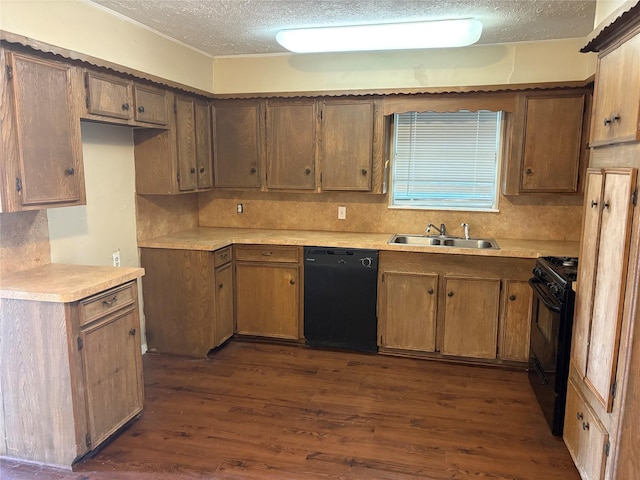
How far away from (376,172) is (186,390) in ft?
7.34

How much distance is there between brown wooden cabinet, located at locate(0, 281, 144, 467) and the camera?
2215 mm

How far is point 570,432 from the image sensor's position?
95.5 inches

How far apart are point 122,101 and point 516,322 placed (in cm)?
316

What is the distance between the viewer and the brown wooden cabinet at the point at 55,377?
7.27 ft

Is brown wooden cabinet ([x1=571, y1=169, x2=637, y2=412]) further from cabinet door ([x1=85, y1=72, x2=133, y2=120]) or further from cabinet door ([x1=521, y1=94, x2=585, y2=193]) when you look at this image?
cabinet door ([x1=85, y1=72, x2=133, y2=120])

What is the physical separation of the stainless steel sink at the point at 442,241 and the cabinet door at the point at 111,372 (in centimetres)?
204

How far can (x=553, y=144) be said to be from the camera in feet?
11.4

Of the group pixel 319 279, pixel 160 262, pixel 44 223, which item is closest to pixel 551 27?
pixel 319 279

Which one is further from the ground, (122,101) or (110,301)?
(122,101)

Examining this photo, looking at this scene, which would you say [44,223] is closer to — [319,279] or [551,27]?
[319,279]

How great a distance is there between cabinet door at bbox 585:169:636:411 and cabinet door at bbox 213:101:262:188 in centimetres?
278

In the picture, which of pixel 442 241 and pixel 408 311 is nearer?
pixel 408 311

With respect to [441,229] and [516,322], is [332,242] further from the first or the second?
[516,322]

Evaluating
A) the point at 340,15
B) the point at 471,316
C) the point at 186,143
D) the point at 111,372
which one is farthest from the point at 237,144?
the point at 471,316
